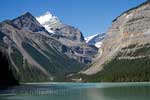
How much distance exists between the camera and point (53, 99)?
104 meters

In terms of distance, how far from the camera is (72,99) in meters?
101

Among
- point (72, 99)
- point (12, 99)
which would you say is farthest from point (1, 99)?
point (72, 99)

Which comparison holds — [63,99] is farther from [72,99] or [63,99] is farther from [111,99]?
[111,99]

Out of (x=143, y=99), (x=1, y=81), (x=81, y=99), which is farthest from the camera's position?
(x=1, y=81)

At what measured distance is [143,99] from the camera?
311 ft

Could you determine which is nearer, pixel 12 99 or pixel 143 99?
pixel 143 99

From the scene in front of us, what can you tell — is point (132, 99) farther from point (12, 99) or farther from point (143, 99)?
point (12, 99)

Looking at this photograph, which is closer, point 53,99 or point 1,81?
point 53,99

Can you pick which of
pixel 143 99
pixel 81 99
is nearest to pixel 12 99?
pixel 81 99

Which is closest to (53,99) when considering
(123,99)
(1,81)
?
(123,99)

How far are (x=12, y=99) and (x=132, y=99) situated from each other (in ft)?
106

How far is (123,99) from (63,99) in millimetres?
15836

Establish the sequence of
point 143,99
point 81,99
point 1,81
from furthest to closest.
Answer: point 1,81, point 81,99, point 143,99

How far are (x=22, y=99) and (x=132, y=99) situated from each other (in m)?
29.4
